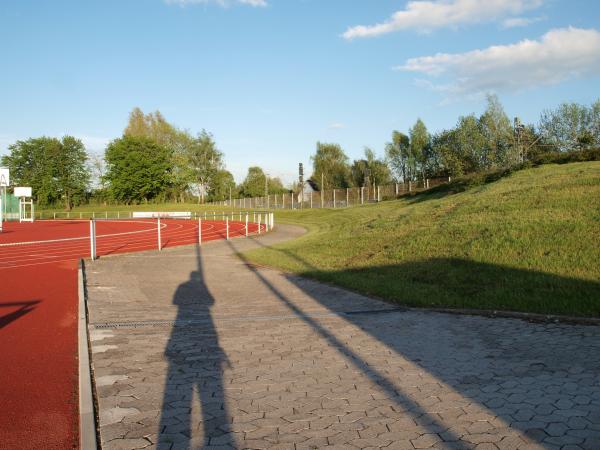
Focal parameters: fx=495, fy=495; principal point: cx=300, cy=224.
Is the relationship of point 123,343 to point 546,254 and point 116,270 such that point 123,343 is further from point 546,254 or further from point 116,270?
point 546,254

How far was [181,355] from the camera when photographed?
5.70 m

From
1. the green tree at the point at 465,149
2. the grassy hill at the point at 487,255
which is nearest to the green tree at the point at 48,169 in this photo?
the green tree at the point at 465,149

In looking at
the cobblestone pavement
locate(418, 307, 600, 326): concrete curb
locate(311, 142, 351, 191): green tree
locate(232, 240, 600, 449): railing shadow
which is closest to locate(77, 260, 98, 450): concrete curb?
the cobblestone pavement

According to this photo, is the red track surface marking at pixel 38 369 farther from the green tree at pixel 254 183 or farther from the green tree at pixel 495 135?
the green tree at pixel 254 183

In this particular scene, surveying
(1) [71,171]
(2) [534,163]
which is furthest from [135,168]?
(2) [534,163]

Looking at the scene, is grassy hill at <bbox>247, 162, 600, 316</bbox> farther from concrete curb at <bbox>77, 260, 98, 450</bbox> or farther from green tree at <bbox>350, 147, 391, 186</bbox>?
green tree at <bbox>350, 147, 391, 186</bbox>

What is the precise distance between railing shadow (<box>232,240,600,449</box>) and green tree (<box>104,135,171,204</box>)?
79.3m

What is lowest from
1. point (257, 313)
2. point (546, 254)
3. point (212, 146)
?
point (257, 313)

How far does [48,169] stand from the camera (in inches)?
3204

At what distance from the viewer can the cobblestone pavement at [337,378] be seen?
3637 mm

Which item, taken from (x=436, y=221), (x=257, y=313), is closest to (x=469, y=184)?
(x=436, y=221)

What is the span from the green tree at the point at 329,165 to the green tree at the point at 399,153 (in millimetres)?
10121

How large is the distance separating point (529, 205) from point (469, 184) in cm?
1561

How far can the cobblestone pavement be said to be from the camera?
11.9 ft
